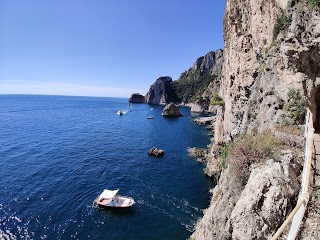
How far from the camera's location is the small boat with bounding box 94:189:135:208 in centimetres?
2815

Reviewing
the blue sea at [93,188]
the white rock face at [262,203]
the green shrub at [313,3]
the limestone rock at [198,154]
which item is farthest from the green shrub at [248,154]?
the limestone rock at [198,154]

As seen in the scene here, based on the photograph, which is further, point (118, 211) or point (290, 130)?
point (118, 211)

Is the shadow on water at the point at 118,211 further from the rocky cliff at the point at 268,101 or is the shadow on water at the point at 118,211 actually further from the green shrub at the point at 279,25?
the green shrub at the point at 279,25

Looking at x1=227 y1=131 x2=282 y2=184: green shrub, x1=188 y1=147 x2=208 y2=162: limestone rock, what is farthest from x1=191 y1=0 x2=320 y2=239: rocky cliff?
x1=188 y1=147 x2=208 y2=162: limestone rock

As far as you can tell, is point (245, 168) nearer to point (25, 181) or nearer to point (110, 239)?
point (110, 239)

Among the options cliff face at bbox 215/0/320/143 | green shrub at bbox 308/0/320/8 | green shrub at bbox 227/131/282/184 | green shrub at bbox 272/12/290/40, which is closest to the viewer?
green shrub at bbox 227/131/282/184

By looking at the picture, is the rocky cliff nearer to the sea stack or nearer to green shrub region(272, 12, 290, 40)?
green shrub region(272, 12, 290, 40)

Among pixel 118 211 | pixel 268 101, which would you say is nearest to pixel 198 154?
pixel 118 211

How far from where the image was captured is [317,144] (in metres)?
12.3

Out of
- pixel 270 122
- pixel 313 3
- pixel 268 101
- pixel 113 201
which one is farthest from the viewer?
pixel 113 201

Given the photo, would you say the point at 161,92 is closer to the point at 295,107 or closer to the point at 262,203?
the point at 295,107

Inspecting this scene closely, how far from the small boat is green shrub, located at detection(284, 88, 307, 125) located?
2078cm

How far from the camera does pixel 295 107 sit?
1519 cm

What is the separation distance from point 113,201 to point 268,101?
21026 mm
